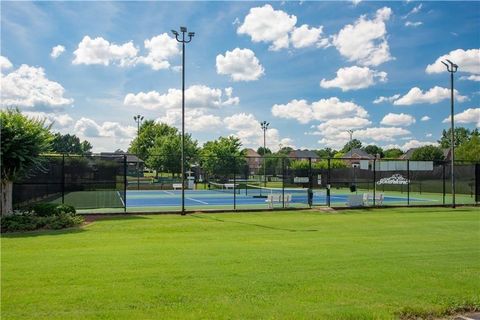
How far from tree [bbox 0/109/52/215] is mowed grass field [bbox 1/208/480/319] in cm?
440

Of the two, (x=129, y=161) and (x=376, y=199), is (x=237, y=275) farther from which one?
(x=129, y=161)

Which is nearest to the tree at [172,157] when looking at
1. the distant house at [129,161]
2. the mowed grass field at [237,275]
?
the distant house at [129,161]

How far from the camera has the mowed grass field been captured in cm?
605

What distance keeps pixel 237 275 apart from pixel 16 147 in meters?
13.4

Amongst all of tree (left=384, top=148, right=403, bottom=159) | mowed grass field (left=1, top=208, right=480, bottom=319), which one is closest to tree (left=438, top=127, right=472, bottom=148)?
tree (left=384, top=148, right=403, bottom=159)

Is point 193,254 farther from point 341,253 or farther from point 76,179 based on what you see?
point 76,179

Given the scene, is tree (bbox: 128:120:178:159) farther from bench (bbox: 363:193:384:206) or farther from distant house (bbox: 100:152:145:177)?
bench (bbox: 363:193:384:206)

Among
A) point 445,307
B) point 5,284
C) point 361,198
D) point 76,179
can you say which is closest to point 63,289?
point 5,284

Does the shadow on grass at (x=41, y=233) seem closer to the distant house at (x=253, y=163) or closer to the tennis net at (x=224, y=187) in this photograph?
the distant house at (x=253, y=163)

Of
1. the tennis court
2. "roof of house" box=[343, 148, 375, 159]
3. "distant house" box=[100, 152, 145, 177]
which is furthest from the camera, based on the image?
"roof of house" box=[343, 148, 375, 159]

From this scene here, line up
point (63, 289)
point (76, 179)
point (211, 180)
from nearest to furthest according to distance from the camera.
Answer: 1. point (63, 289)
2. point (76, 179)
3. point (211, 180)

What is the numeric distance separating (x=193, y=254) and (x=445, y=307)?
220 inches

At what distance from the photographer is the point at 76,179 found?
24516 mm

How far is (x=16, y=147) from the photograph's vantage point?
17.7 m
